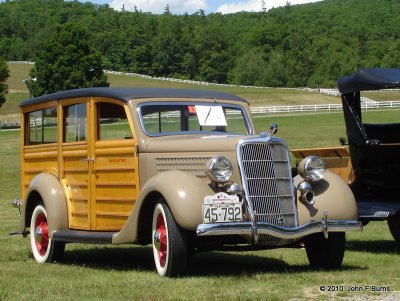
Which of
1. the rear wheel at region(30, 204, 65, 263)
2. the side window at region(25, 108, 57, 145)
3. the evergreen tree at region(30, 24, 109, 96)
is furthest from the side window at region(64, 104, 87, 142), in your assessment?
the evergreen tree at region(30, 24, 109, 96)

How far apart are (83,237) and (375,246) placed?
15.1ft

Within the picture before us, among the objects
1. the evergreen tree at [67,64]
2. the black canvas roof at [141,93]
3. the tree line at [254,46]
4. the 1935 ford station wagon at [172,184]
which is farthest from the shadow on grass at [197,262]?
A: the tree line at [254,46]

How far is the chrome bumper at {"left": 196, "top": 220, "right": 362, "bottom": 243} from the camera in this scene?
8.12m

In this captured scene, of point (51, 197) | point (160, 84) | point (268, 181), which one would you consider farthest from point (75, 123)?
point (160, 84)

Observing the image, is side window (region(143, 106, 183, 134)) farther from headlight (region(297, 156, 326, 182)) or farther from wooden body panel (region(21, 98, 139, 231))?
headlight (region(297, 156, 326, 182))

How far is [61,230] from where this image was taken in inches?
408

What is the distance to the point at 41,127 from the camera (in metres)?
11.5

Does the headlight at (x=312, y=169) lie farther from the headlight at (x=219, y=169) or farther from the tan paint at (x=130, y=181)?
the headlight at (x=219, y=169)

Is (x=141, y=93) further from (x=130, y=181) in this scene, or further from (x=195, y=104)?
(x=130, y=181)

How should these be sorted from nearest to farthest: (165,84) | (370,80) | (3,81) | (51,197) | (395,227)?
(51,197), (370,80), (395,227), (3,81), (165,84)

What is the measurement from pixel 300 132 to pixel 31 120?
35.9 meters

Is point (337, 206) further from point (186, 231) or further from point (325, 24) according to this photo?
point (325, 24)

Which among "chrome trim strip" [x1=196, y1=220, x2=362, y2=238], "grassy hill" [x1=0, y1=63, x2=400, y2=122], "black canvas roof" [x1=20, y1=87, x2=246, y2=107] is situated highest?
"black canvas roof" [x1=20, y1=87, x2=246, y2=107]

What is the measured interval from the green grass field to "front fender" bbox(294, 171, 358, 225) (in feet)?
1.88
